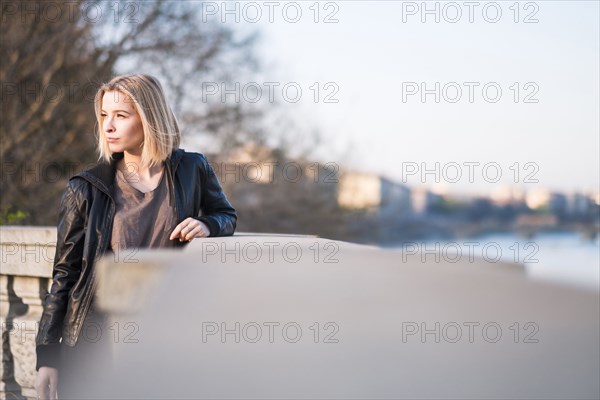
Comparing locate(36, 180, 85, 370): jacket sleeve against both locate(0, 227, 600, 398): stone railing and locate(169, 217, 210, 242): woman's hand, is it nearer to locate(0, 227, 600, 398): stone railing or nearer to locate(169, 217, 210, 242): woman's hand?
locate(169, 217, 210, 242): woman's hand

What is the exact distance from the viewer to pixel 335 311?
3.81ft

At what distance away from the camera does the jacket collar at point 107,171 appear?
2.46m

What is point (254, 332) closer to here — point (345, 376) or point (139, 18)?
point (345, 376)

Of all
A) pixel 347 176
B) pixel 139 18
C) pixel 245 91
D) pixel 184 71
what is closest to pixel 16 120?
pixel 139 18

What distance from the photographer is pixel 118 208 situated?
2492mm

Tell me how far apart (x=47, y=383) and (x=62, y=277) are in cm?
32

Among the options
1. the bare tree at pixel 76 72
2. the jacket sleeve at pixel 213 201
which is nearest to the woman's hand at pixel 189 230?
the jacket sleeve at pixel 213 201


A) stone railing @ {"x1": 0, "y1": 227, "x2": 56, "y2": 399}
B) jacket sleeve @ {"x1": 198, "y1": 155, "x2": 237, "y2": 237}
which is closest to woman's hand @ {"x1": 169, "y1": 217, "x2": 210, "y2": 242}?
jacket sleeve @ {"x1": 198, "y1": 155, "x2": 237, "y2": 237}

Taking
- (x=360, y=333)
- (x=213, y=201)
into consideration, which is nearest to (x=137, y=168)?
(x=213, y=201)

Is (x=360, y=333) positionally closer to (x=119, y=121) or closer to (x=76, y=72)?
(x=119, y=121)

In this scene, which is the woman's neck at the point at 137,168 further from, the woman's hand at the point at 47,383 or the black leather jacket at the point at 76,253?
the woman's hand at the point at 47,383

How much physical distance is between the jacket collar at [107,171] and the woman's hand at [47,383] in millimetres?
569

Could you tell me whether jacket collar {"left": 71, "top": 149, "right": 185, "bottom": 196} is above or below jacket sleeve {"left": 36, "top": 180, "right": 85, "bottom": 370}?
above

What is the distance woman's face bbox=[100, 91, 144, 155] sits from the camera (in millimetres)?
2527
